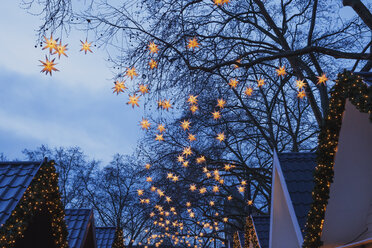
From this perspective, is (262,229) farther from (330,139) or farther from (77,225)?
(330,139)

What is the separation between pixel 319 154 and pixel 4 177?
5019 millimetres

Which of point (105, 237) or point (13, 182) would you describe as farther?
point (105, 237)

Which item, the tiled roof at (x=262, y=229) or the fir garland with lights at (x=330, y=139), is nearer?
the fir garland with lights at (x=330, y=139)

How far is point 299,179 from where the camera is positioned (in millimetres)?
6016

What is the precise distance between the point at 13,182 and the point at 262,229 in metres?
8.26

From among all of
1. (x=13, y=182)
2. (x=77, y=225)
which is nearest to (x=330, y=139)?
(x=13, y=182)

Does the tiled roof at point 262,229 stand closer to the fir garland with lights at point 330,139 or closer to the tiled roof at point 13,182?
the fir garland with lights at point 330,139

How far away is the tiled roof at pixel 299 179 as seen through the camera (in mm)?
5543

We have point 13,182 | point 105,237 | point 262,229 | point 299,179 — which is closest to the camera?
point 13,182

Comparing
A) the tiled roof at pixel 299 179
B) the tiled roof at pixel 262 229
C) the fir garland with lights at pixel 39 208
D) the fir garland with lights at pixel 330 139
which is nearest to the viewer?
the fir garland with lights at pixel 330 139

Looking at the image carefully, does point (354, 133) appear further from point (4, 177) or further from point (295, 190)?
point (4, 177)

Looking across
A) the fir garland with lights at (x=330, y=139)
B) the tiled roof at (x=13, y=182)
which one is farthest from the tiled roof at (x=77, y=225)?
the fir garland with lights at (x=330, y=139)

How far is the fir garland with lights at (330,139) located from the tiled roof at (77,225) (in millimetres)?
6142

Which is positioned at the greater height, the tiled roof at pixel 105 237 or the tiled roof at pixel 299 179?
the tiled roof at pixel 105 237
